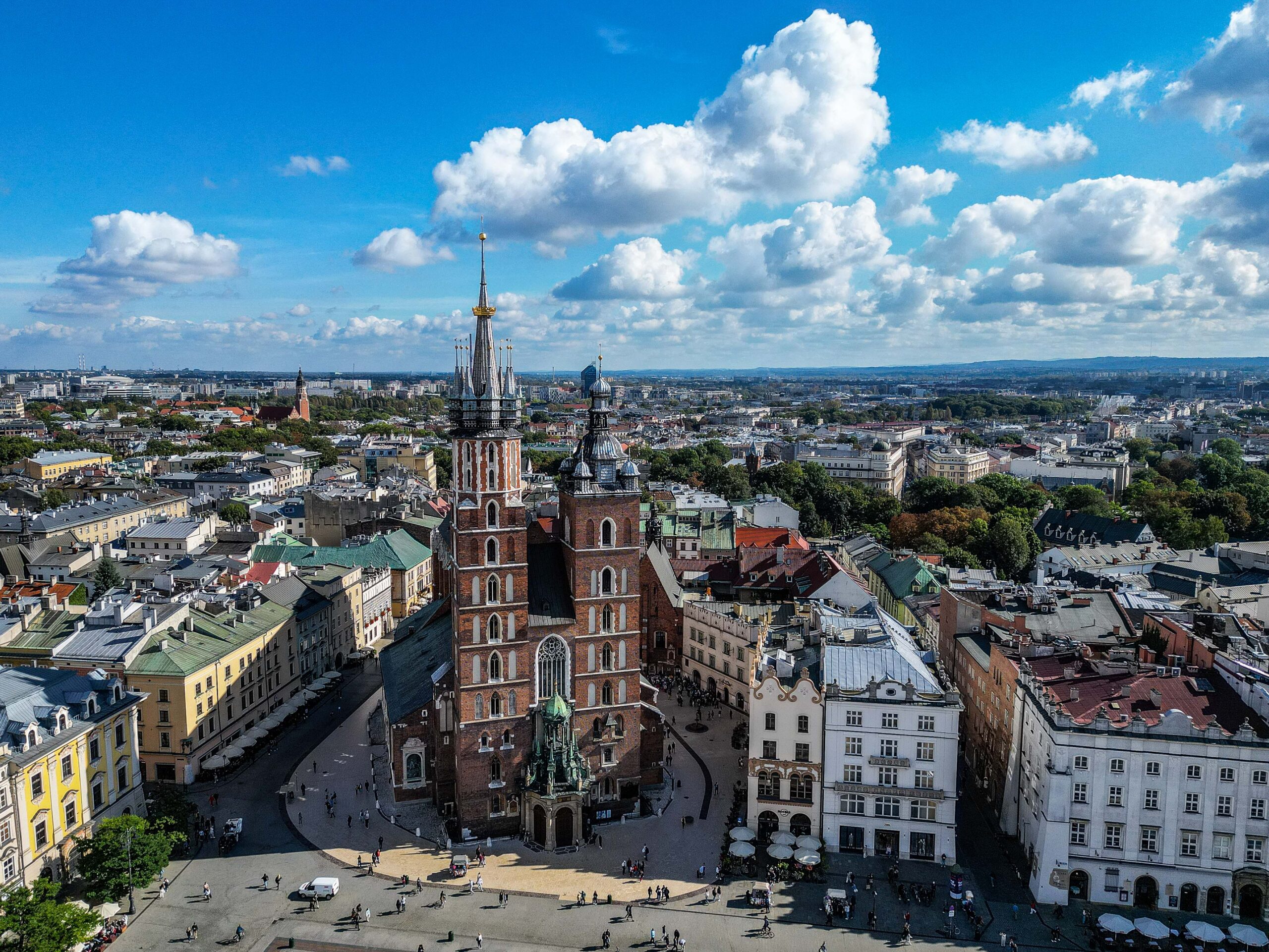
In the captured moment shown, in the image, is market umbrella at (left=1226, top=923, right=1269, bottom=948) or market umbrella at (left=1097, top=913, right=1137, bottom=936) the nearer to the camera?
market umbrella at (left=1226, top=923, right=1269, bottom=948)

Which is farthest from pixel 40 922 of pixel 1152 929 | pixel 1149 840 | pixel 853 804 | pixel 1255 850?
pixel 1255 850

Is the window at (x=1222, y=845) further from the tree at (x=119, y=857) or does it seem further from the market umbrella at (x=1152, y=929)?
the tree at (x=119, y=857)

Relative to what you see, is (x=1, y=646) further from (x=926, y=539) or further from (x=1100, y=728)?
(x=926, y=539)

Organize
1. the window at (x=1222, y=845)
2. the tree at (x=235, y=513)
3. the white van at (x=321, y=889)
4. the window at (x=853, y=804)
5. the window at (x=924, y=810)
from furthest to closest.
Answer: the tree at (x=235, y=513)
the window at (x=853, y=804)
the window at (x=924, y=810)
the white van at (x=321, y=889)
the window at (x=1222, y=845)

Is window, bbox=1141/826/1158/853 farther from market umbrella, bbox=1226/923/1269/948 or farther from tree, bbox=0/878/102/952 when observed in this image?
tree, bbox=0/878/102/952

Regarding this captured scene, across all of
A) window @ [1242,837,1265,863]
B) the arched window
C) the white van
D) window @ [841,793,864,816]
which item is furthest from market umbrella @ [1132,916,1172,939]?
the arched window

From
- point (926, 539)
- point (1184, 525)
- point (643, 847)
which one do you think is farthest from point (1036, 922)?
point (1184, 525)

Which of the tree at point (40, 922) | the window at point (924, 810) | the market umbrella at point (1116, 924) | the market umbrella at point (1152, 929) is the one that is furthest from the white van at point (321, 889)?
the market umbrella at point (1152, 929)
